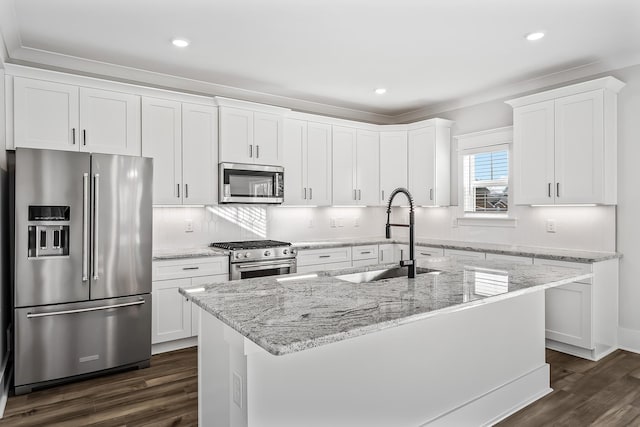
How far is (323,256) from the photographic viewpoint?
461cm

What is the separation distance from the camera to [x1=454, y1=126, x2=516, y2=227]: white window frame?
4512mm

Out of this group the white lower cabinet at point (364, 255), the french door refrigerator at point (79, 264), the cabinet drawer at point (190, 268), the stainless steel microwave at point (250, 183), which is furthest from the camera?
the white lower cabinet at point (364, 255)

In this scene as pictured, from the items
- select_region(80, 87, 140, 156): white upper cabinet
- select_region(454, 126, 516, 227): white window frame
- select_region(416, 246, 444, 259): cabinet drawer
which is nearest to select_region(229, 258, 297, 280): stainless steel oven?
select_region(80, 87, 140, 156): white upper cabinet

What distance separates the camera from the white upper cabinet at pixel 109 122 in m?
3.50

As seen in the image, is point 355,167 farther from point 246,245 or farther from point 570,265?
point 570,265

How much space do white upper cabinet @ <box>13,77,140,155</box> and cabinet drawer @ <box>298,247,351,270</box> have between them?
1.96m

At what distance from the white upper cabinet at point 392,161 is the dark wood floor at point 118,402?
328cm

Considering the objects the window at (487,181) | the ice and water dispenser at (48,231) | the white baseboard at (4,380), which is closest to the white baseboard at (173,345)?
the white baseboard at (4,380)

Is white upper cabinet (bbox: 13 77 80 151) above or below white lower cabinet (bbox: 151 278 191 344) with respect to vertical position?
above

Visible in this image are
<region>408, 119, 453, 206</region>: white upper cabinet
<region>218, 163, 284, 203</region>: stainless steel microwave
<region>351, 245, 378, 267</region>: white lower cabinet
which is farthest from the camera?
<region>408, 119, 453, 206</region>: white upper cabinet

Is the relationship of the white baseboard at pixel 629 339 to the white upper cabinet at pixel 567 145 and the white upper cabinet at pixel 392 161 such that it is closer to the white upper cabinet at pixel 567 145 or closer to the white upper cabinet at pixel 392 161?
the white upper cabinet at pixel 567 145

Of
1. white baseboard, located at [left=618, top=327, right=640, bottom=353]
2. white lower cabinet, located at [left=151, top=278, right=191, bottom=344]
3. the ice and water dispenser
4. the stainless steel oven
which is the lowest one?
white baseboard, located at [left=618, top=327, right=640, bottom=353]

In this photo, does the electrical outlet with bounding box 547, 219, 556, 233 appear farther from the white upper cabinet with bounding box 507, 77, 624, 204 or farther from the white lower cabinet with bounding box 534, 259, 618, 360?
the white lower cabinet with bounding box 534, 259, 618, 360

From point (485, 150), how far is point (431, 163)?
0.63m
